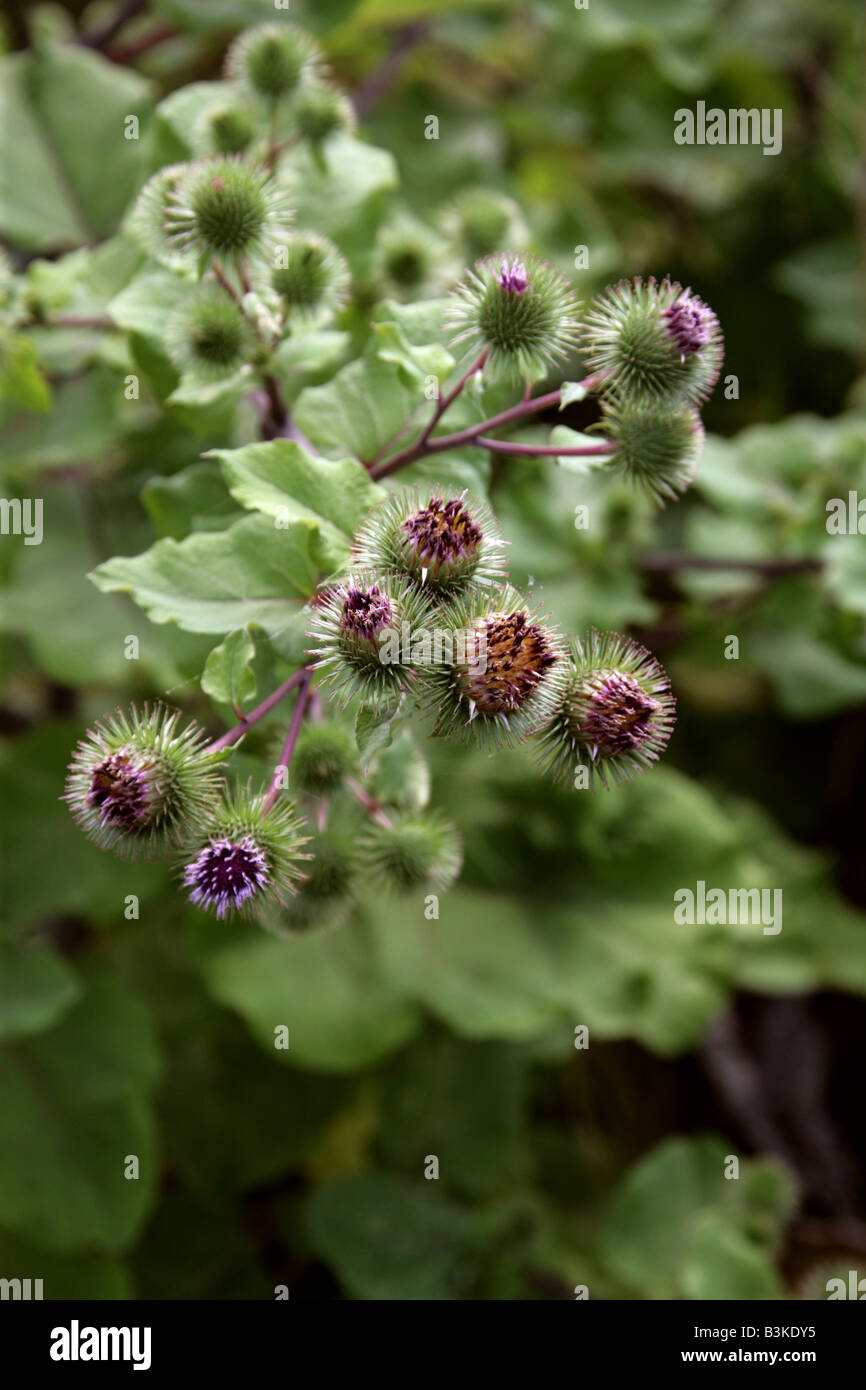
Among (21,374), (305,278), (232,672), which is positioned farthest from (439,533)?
(21,374)

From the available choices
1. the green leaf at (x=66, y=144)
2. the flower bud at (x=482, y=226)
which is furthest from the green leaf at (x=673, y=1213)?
the green leaf at (x=66, y=144)

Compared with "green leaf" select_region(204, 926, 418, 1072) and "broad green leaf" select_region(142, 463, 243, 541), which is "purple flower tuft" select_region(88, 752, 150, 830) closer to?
"broad green leaf" select_region(142, 463, 243, 541)

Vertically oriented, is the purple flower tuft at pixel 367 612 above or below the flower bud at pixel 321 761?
above

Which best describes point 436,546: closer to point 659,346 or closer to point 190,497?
point 659,346

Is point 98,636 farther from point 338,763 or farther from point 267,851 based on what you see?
point 267,851

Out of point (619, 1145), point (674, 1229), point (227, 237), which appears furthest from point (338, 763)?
point (619, 1145)

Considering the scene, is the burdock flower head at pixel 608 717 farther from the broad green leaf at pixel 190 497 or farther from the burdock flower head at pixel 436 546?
the broad green leaf at pixel 190 497

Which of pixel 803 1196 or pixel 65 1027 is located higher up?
pixel 65 1027
